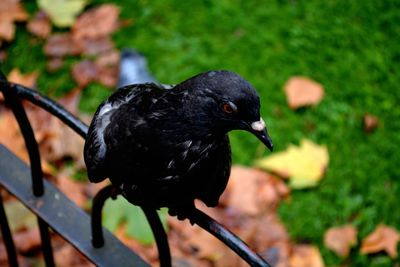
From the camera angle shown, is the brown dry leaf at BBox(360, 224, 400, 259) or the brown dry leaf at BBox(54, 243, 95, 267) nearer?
the brown dry leaf at BBox(54, 243, 95, 267)

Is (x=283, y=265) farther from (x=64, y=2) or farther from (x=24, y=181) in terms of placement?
(x=64, y=2)

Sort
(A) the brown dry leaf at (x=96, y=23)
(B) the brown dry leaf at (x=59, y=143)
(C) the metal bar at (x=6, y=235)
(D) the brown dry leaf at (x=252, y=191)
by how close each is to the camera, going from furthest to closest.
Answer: (A) the brown dry leaf at (x=96, y=23) < (B) the brown dry leaf at (x=59, y=143) < (D) the brown dry leaf at (x=252, y=191) < (C) the metal bar at (x=6, y=235)

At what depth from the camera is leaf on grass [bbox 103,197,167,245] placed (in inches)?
104

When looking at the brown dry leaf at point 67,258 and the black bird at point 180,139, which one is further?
the brown dry leaf at point 67,258

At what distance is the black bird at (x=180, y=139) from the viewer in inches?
54.7

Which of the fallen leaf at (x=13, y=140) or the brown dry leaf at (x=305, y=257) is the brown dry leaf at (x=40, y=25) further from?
the brown dry leaf at (x=305, y=257)

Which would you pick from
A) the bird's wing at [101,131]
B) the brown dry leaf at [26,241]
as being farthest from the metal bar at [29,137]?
the brown dry leaf at [26,241]

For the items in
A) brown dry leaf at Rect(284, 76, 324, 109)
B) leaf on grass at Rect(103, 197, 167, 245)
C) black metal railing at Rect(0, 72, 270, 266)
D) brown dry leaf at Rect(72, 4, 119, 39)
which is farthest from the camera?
brown dry leaf at Rect(72, 4, 119, 39)

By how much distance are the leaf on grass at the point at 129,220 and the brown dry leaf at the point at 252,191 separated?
1.68ft

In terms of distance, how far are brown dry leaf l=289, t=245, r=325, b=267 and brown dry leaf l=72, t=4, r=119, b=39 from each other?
1867mm

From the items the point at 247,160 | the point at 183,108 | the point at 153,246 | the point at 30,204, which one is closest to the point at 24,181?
the point at 30,204

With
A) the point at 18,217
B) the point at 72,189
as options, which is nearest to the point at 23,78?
the point at 72,189

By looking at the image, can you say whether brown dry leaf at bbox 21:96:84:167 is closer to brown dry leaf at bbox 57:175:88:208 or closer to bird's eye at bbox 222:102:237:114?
brown dry leaf at bbox 57:175:88:208

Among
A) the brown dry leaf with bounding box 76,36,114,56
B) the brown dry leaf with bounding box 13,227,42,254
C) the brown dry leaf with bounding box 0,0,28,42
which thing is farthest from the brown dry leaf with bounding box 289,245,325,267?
the brown dry leaf with bounding box 0,0,28,42
